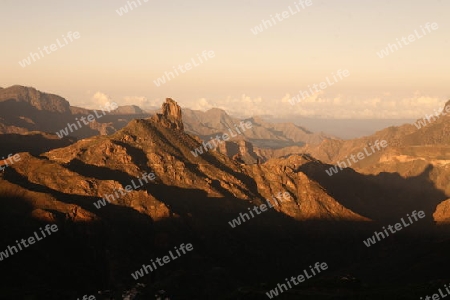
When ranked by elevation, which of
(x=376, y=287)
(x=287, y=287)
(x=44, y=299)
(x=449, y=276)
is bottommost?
(x=449, y=276)

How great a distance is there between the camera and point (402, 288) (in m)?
162

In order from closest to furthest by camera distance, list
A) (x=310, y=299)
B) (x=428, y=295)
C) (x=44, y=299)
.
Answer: (x=428, y=295), (x=310, y=299), (x=44, y=299)

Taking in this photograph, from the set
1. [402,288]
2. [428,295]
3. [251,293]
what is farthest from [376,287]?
[251,293]

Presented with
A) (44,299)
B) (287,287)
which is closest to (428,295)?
(287,287)

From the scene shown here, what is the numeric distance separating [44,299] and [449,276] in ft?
512

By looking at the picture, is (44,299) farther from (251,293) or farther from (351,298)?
(351,298)

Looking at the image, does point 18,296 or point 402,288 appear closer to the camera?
point 402,288

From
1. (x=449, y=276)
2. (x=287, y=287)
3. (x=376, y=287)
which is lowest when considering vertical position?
(x=449, y=276)

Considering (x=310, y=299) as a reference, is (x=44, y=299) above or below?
above

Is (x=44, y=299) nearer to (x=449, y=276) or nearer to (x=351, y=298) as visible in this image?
(x=351, y=298)

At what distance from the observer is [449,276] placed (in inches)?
7835

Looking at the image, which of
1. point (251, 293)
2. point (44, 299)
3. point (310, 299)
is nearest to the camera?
point (310, 299)

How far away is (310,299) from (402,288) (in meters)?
29.8

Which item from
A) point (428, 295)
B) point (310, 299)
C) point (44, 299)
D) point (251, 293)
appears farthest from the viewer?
point (44, 299)
